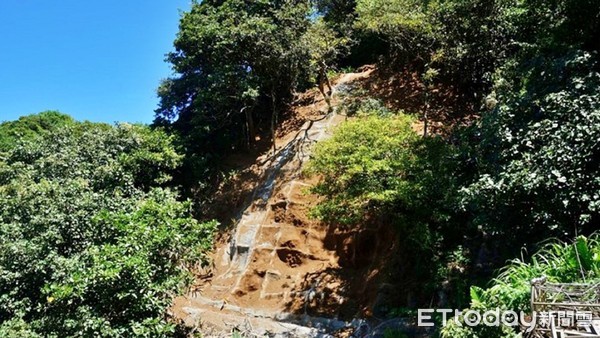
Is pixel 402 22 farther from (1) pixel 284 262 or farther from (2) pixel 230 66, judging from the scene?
(1) pixel 284 262

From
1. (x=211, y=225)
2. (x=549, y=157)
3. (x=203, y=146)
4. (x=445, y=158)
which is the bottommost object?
(x=211, y=225)

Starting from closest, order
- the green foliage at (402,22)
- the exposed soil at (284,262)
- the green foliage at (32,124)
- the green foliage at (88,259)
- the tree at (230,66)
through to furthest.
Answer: the green foliage at (88,259) < the exposed soil at (284,262) < the green foliage at (402,22) < the tree at (230,66) < the green foliage at (32,124)

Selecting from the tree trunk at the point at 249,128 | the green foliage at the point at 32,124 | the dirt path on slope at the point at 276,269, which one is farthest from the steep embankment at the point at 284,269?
the green foliage at the point at 32,124

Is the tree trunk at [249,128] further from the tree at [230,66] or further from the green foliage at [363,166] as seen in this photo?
the green foliage at [363,166]

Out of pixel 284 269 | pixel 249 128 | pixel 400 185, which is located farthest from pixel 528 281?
pixel 249 128

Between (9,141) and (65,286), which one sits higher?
(9,141)

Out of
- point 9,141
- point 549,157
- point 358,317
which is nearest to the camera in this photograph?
point 549,157

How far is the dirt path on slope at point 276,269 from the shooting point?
11586mm

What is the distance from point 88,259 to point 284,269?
239 inches

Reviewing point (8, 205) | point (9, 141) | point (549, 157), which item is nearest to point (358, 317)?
point (549, 157)

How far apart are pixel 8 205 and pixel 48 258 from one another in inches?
127

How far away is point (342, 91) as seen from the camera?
1859 centimetres

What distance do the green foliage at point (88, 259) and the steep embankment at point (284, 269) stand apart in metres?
2.92

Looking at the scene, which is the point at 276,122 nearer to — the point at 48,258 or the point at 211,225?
the point at 211,225
